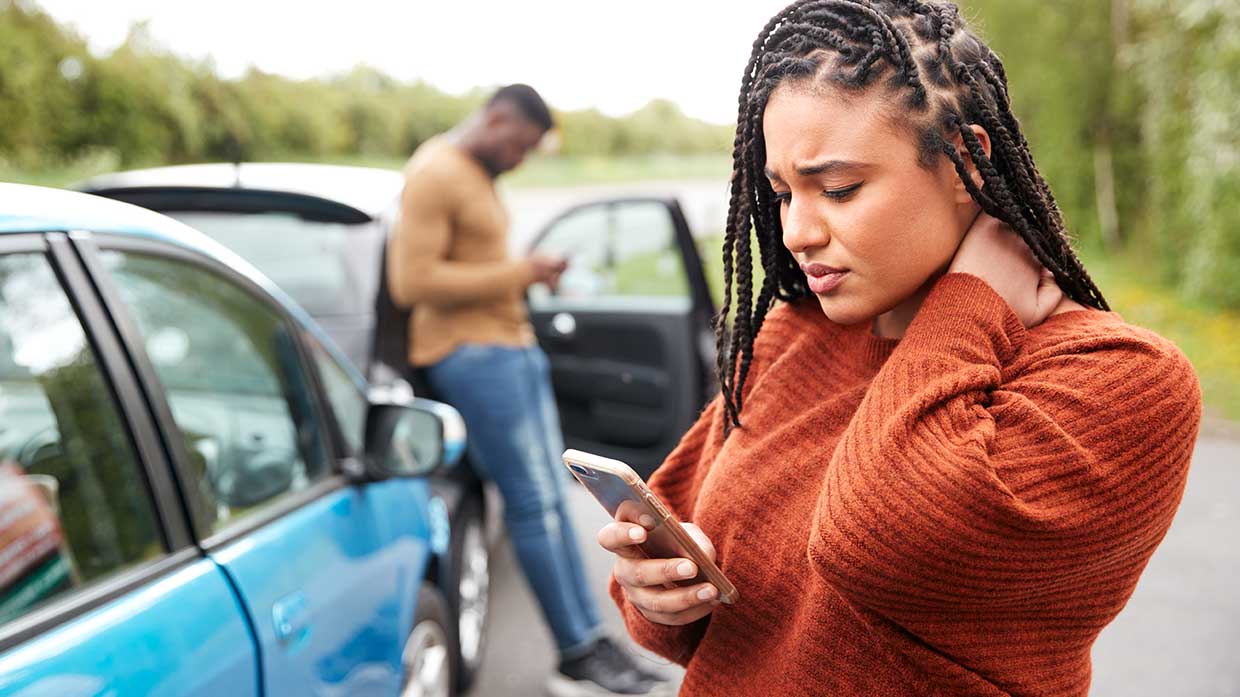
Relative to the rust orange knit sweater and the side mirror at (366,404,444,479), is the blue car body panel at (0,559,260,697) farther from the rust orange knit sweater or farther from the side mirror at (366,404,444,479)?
the rust orange knit sweater

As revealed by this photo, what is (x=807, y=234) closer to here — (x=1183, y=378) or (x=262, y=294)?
(x=1183, y=378)

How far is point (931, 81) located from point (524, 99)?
265 cm

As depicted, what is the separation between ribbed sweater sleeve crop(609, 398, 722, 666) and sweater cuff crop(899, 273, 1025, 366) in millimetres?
364

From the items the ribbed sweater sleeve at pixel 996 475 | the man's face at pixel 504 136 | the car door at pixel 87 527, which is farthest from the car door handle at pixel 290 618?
the man's face at pixel 504 136

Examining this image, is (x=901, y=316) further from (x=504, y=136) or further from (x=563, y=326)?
(x=563, y=326)

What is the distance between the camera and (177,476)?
70.0 inches

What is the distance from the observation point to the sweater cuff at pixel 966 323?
1.09 meters

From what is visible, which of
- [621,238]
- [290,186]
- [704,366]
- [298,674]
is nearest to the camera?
[298,674]

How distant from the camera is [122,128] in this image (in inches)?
625

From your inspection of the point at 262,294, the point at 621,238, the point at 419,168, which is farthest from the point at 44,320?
the point at 621,238

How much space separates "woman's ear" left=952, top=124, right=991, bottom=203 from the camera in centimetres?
116

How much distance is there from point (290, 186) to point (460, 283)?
0.62 meters

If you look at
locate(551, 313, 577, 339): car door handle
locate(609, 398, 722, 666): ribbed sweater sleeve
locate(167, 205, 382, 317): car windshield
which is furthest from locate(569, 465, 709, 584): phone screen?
locate(551, 313, 577, 339): car door handle

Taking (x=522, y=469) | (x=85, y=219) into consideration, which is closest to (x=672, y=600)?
(x=85, y=219)
